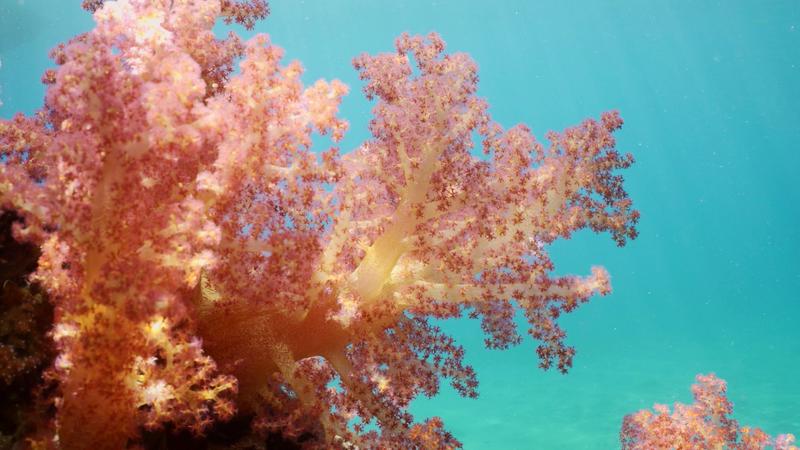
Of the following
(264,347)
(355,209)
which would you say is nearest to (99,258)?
(264,347)

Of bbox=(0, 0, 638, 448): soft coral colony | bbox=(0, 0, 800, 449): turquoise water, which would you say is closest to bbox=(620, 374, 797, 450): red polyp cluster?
bbox=(0, 0, 638, 448): soft coral colony

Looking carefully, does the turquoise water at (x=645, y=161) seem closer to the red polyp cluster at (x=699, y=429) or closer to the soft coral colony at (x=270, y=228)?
the soft coral colony at (x=270, y=228)

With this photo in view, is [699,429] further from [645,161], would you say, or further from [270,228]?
[645,161]

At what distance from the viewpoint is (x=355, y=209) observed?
4422 millimetres

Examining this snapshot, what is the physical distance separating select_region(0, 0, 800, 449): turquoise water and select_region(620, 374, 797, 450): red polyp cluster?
4.42 m

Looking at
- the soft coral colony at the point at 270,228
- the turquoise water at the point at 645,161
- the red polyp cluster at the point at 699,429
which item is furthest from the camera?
the turquoise water at the point at 645,161

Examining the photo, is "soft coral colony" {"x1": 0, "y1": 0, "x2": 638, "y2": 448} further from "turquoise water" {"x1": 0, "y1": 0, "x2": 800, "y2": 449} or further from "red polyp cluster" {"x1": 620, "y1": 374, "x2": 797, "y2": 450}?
"red polyp cluster" {"x1": 620, "y1": 374, "x2": 797, "y2": 450}

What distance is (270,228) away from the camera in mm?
3723

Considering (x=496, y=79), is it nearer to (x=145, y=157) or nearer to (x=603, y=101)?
(x=603, y=101)

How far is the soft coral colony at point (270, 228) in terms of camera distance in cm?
297

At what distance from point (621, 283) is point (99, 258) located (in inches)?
5752

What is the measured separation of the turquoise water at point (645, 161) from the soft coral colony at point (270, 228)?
51.2 inches

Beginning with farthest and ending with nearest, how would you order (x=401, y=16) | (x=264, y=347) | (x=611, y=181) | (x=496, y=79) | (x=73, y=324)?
(x=496, y=79)
(x=401, y=16)
(x=611, y=181)
(x=264, y=347)
(x=73, y=324)

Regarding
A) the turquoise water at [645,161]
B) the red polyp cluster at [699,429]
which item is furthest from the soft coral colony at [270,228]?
the red polyp cluster at [699,429]
